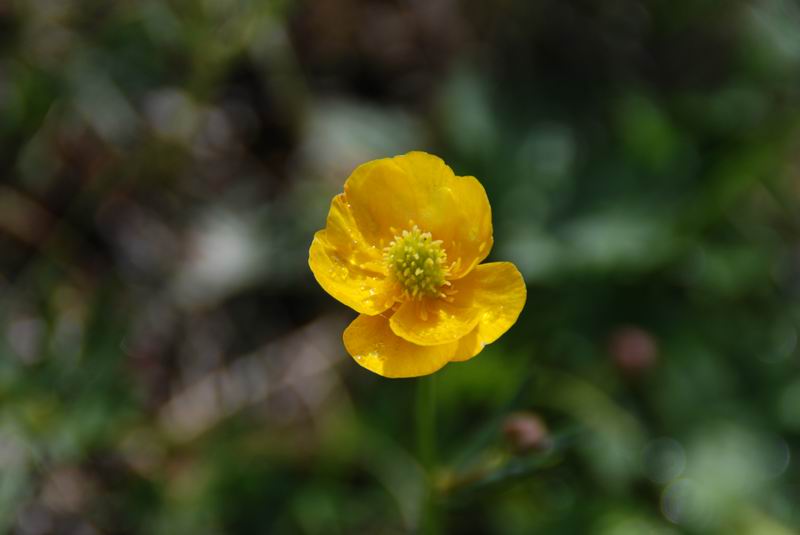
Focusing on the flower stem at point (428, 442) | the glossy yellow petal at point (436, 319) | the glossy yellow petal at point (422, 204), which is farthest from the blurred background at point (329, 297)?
the glossy yellow petal at point (422, 204)

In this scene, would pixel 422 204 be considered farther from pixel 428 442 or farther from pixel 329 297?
pixel 329 297

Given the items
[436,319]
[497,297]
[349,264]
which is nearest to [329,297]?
[349,264]

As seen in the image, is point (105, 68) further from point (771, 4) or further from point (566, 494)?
point (771, 4)

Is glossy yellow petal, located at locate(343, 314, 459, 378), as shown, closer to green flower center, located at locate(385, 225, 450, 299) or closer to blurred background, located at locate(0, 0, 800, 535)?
green flower center, located at locate(385, 225, 450, 299)

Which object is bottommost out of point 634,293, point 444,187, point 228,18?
point 634,293

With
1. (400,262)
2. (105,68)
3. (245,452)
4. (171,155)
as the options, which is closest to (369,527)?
(245,452)

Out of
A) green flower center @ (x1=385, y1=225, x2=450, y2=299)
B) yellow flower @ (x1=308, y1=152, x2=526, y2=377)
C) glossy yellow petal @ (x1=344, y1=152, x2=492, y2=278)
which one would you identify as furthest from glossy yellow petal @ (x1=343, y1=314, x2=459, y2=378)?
glossy yellow petal @ (x1=344, y1=152, x2=492, y2=278)

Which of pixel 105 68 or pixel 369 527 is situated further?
pixel 105 68
